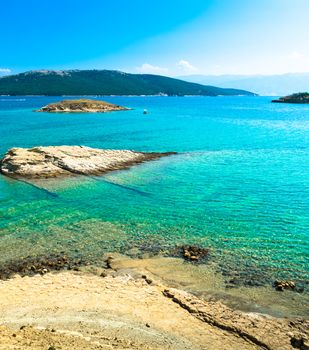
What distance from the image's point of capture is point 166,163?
5656 cm

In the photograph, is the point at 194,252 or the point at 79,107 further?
the point at 79,107

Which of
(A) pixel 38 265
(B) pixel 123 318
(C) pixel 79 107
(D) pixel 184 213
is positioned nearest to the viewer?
(B) pixel 123 318

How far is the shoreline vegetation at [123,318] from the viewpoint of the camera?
50.7 ft

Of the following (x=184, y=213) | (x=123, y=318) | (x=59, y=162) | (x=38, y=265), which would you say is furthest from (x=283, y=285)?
(x=59, y=162)

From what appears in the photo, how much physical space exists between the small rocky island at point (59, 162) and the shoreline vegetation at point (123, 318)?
2804 cm

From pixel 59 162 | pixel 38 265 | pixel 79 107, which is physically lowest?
pixel 38 265

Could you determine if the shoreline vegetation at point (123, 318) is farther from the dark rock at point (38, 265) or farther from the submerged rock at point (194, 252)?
the submerged rock at point (194, 252)

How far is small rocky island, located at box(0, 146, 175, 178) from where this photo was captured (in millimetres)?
49312

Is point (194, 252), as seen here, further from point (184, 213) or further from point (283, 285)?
point (184, 213)

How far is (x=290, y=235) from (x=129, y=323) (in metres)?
16.4

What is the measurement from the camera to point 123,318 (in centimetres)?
1773

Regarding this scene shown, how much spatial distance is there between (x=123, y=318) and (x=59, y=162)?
119 ft

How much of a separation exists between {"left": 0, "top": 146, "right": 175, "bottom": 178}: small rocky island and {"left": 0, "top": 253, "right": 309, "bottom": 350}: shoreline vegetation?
92.0 ft

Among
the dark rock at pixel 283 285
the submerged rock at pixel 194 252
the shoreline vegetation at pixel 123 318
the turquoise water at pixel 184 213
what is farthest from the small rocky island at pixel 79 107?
the dark rock at pixel 283 285
